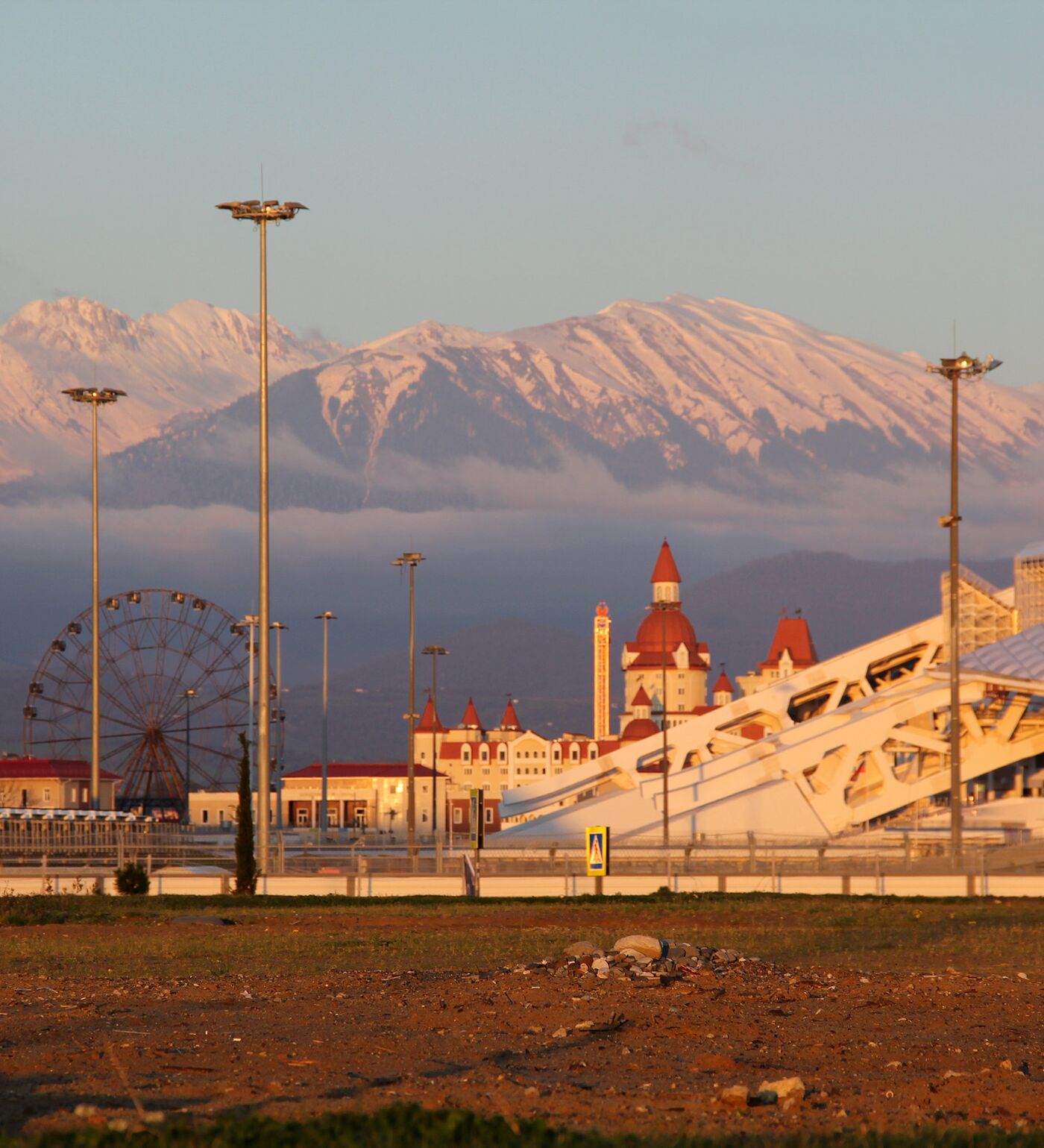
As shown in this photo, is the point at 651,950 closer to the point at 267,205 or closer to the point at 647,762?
the point at 267,205

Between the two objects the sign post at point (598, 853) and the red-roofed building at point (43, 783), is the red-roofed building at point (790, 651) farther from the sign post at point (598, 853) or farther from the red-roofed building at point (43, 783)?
the sign post at point (598, 853)

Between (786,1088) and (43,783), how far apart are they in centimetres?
10281

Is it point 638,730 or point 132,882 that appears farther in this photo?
point 638,730

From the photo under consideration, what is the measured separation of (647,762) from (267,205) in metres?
82.4

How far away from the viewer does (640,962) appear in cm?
1803

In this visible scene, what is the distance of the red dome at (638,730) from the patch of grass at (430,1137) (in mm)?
147174

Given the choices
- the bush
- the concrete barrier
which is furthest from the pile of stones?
the bush

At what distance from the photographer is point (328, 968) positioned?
69.1 feet

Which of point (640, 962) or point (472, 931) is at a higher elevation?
point (640, 962)

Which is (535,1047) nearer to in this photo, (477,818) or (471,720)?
(477,818)

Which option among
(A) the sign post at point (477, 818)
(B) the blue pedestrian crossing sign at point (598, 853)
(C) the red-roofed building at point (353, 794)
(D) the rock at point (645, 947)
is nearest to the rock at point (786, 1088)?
(D) the rock at point (645, 947)

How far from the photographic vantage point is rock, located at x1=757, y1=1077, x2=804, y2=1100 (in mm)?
11242

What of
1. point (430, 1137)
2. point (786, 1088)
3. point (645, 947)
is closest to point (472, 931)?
point (645, 947)

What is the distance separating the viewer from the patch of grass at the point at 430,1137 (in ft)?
29.3
